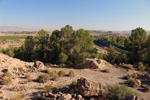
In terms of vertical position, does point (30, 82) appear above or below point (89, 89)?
below

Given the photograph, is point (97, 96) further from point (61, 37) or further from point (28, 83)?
point (61, 37)

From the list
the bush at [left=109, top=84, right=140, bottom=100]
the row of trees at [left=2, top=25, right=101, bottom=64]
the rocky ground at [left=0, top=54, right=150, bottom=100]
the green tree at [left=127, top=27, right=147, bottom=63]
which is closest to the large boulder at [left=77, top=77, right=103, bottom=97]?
the bush at [left=109, top=84, right=140, bottom=100]

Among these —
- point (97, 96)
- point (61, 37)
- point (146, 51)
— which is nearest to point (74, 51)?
point (61, 37)

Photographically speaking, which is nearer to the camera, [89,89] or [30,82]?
[89,89]

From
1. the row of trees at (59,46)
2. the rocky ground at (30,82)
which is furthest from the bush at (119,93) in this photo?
the row of trees at (59,46)

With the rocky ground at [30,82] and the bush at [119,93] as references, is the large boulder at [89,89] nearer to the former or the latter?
the bush at [119,93]

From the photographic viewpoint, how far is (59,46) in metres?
17.8

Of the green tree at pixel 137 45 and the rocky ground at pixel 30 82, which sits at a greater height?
the green tree at pixel 137 45

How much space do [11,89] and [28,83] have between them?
1.59 meters

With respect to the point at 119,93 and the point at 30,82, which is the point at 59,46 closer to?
the point at 30,82

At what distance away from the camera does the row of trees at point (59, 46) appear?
1794 centimetres

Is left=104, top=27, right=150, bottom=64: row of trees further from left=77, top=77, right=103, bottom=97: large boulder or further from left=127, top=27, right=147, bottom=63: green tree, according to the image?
left=77, top=77, right=103, bottom=97: large boulder

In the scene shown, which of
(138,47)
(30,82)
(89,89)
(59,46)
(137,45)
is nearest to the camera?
(89,89)

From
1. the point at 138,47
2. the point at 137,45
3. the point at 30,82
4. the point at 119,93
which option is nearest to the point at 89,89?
the point at 119,93
